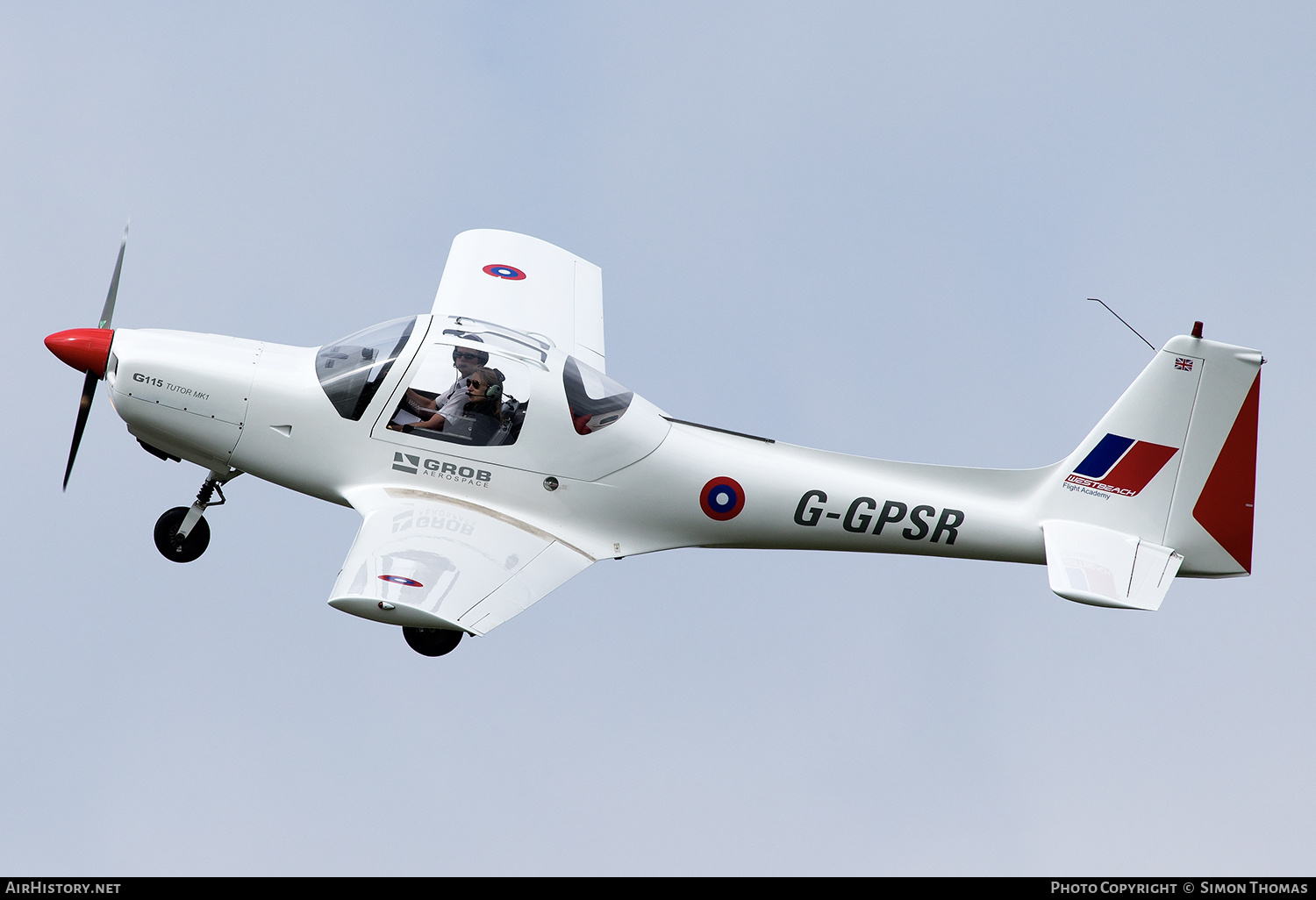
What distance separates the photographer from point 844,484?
11.2m

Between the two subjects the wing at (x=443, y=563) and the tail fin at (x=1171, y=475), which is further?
the tail fin at (x=1171, y=475)

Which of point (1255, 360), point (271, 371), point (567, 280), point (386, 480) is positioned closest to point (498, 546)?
point (386, 480)

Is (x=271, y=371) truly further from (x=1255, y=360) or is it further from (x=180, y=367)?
(x=1255, y=360)

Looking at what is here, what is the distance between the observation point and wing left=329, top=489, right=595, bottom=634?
974cm

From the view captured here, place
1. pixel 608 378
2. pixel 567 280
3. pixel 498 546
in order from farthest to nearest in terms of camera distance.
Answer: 1. pixel 567 280
2. pixel 608 378
3. pixel 498 546

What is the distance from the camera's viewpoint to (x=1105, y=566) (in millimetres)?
10836

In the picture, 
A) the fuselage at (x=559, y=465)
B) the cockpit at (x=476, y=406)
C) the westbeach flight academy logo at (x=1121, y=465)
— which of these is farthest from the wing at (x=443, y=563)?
the westbeach flight academy logo at (x=1121, y=465)

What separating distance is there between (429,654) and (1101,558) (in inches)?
198

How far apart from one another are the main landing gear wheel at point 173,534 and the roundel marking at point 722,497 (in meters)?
3.95

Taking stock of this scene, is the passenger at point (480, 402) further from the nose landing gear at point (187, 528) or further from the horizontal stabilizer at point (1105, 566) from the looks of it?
the horizontal stabilizer at point (1105, 566)

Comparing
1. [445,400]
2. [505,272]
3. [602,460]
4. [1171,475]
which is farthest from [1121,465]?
[505,272]

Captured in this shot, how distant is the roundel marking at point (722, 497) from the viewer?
1119cm

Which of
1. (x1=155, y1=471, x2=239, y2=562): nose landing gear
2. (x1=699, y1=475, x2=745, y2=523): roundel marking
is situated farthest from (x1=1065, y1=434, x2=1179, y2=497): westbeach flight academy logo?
(x1=155, y1=471, x2=239, y2=562): nose landing gear

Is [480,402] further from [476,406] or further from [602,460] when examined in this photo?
[602,460]
